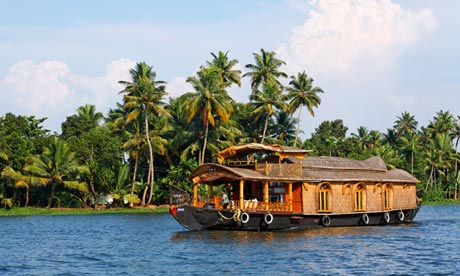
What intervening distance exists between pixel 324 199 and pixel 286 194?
1.67m

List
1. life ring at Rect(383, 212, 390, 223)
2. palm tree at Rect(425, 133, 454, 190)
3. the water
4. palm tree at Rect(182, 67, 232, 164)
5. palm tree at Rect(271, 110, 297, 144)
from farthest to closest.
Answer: palm tree at Rect(425, 133, 454, 190) → palm tree at Rect(271, 110, 297, 144) → palm tree at Rect(182, 67, 232, 164) → life ring at Rect(383, 212, 390, 223) → the water

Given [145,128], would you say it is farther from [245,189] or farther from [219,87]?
[245,189]

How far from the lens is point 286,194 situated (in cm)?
2878

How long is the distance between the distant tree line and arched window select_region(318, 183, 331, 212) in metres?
17.8

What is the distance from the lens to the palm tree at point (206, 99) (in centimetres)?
4572

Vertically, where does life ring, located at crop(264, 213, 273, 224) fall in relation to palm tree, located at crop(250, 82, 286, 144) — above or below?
below

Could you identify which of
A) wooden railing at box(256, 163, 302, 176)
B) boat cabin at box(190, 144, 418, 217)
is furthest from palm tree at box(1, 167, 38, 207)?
wooden railing at box(256, 163, 302, 176)

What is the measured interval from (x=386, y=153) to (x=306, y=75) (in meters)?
11.6

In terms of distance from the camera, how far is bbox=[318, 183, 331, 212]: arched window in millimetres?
Result: 28938

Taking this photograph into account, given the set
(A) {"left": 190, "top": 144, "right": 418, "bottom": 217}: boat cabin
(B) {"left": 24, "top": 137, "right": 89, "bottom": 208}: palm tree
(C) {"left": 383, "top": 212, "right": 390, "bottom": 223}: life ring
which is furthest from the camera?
(B) {"left": 24, "top": 137, "right": 89, "bottom": 208}: palm tree

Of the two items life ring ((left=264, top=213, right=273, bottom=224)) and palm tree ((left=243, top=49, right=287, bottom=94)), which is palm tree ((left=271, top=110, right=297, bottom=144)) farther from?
life ring ((left=264, top=213, right=273, bottom=224))

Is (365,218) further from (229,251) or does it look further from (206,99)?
(206,99)

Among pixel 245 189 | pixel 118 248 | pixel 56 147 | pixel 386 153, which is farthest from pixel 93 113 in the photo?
pixel 118 248

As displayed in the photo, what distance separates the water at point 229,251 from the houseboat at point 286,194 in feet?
2.05
